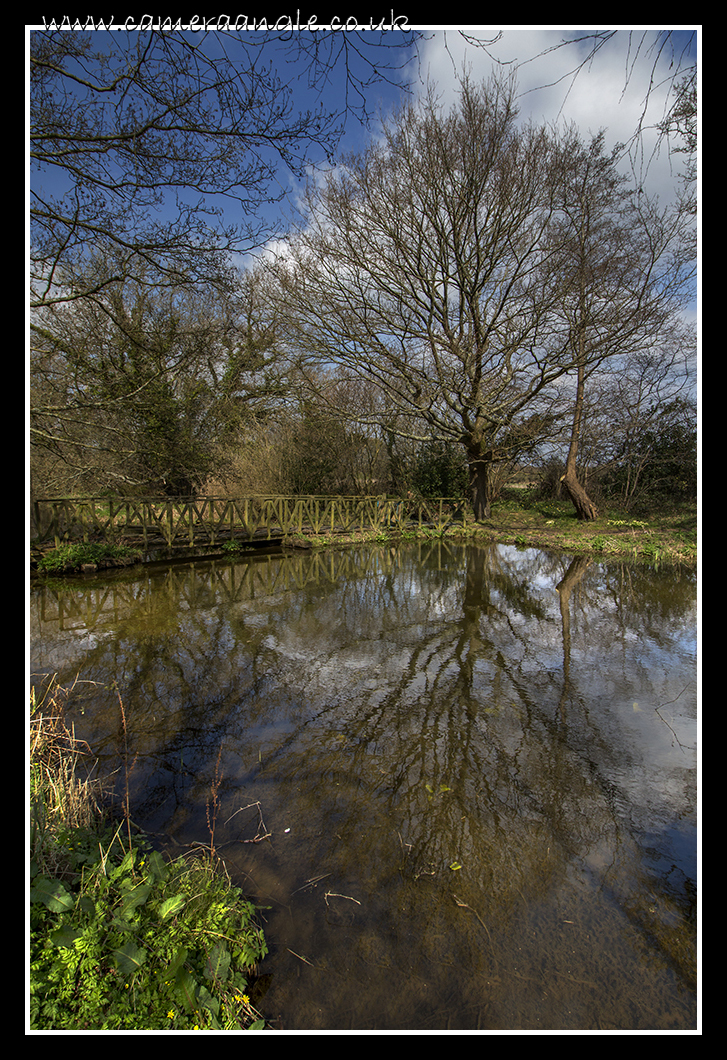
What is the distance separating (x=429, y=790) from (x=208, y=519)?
10830mm

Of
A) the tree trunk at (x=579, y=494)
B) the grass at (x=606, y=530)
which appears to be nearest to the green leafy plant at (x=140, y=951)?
the grass at (x=606, y=530)

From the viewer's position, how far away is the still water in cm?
183

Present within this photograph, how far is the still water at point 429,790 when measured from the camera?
1825mm

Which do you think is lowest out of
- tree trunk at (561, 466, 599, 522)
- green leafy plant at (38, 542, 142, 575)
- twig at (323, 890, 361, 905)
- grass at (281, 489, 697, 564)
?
twig at (323, 890, 361, 905)

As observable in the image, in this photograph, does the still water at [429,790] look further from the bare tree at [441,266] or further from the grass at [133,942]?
the bare tree at [441,266]

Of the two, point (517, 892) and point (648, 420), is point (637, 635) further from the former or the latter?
point (648, 420)

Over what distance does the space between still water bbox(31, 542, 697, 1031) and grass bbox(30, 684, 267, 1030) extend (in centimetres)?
21

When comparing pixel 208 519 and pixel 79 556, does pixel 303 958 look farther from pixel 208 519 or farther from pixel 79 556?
pixel 208 519

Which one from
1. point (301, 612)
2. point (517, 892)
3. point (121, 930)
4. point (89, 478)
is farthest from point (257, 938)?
point (89, 478)

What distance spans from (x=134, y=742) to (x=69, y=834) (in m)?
1.42

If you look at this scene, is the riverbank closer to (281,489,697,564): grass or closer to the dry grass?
(281,489,697,564): grass

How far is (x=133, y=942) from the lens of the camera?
162 centimetres

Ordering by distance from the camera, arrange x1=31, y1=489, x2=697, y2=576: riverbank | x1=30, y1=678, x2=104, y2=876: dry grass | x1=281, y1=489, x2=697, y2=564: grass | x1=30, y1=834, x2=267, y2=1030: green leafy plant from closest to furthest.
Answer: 1. x1=30, y1=834, x2=267, y2=1030: green leafy plant
2. x1=30, y1=678, x2=104, y2=876: dry grass
3. x1=31, y1=489, x2=697, y2=576: riverbank
4. x1=281, y1=489, x2=697, y2=564: grass

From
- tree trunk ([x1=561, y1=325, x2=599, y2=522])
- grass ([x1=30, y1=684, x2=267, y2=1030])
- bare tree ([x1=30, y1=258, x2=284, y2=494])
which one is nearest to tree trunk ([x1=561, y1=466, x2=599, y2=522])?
Answer: tree trunk ([x1=561, y1=325, x2=599, y2=522])
